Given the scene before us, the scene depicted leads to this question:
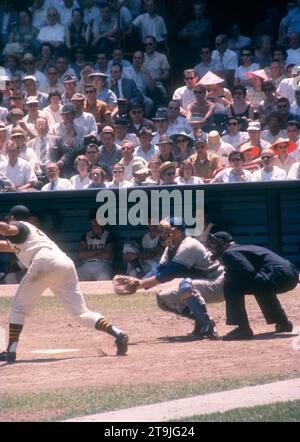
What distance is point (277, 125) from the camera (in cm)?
1748

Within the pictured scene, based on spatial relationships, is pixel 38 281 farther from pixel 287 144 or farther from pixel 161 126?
pixel 161 126

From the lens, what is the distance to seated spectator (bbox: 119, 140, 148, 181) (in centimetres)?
1744

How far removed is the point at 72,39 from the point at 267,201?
22.6 feet

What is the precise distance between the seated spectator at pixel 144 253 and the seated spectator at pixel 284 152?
2.07 meters

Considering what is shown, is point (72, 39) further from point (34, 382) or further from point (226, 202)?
point (34, 382)

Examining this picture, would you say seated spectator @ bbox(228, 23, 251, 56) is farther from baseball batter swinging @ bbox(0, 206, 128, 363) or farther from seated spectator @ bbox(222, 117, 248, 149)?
baseball batter swinging @ bbox(0, 206, 128, 363)

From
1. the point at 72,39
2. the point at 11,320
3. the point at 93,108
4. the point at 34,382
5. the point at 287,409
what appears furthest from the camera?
the point at 72,39

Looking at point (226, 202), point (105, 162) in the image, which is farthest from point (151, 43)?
point (226, 202)

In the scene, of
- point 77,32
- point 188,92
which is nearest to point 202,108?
point 188,92

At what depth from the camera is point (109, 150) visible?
59.0ft

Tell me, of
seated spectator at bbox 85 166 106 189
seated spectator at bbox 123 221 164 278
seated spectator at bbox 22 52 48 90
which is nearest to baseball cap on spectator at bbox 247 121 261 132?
seated spectator at bbox 123 221 164 278

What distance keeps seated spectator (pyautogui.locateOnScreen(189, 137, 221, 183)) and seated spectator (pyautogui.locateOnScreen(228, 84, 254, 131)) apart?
1449 mm

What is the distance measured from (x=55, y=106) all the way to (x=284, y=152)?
Answer: 4.89m

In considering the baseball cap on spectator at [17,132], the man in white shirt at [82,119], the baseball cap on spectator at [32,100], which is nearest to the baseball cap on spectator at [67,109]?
the man in white shirt at [82,119]
